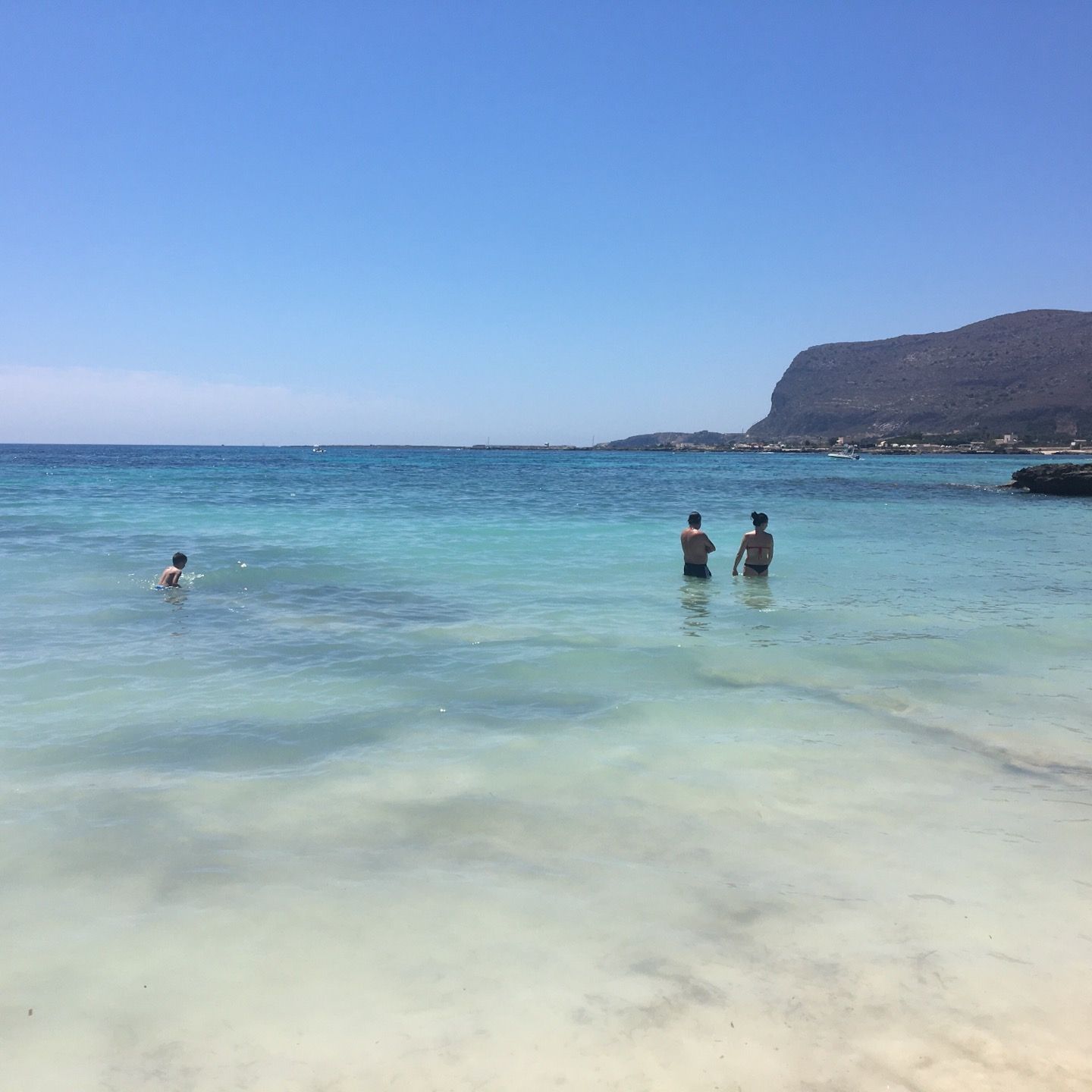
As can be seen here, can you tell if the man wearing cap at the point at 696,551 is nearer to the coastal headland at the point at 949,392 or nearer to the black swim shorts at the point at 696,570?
the black swim shorts at the point at 696,570

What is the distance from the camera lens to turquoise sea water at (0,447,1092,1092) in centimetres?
302

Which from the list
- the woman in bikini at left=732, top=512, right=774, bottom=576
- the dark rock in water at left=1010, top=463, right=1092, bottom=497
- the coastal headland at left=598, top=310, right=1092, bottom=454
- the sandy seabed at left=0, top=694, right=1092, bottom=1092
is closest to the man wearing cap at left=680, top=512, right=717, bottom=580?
the woman in bikini at left=732, top=512, right=774, bottom=576

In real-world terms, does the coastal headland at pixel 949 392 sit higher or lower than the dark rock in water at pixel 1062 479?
higher

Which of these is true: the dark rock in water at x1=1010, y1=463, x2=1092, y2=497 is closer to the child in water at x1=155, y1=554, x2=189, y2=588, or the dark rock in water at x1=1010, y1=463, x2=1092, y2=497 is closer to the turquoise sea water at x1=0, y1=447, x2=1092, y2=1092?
the turquoise sea water at x1=0, y1=447, x2=1092, y2=1092

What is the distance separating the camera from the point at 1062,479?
34.5m

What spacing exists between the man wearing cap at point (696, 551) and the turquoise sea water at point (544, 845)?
2016mm

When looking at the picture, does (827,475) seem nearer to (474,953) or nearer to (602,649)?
(602,649)


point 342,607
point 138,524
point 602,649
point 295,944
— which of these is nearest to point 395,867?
point 295,944

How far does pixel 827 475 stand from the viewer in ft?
181

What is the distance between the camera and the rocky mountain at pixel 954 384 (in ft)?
337

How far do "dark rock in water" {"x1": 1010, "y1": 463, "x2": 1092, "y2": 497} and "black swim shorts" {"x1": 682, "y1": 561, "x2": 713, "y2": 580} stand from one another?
92.4 feet

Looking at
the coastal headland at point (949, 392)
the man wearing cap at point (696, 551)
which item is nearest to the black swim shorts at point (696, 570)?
Answer: the man wearing cap at point (696, 551)

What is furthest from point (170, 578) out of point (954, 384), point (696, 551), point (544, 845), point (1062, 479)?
point (954, 384)

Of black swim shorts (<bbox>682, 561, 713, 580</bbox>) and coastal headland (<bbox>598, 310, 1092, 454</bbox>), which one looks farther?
coastal headland (<bbox>598, 310, 1092, 454</bbox>)
